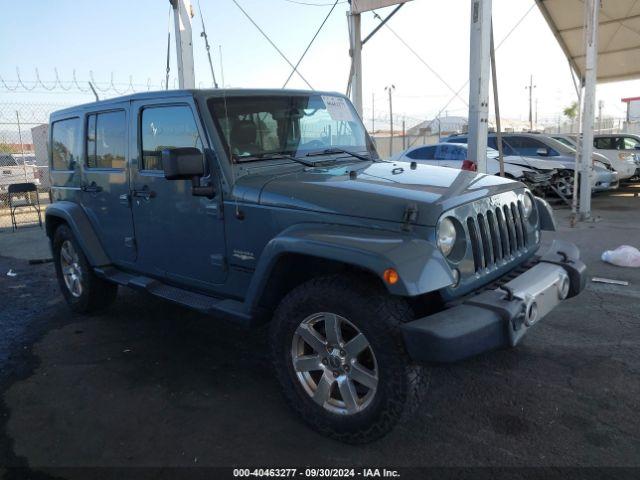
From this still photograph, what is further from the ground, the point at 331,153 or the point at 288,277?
the point at 331,153

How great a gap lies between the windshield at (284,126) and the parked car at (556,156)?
906 centimetres

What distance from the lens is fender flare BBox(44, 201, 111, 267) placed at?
180 inches

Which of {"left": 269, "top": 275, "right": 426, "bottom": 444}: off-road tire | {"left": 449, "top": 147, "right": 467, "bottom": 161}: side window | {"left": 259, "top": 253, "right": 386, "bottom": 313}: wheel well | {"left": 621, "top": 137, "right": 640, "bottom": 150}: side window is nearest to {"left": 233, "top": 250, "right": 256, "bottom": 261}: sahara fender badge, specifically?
{"left": 259, "top": 253, "right": 386, "bottom": 313}: wheel well

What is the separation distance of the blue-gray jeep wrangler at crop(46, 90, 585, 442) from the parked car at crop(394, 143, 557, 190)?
25.4ft

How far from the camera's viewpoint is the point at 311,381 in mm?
2990

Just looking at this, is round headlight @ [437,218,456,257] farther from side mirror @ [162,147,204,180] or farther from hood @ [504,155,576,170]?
hood @ [504,155,576,170]

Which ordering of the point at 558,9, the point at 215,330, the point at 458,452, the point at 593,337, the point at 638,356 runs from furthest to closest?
the point at 558,9 < the point at 215,330 < the point at 593,337 < the point at 638,356 < the point at 458,452

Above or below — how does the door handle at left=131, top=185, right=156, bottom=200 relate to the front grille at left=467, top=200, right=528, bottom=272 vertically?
above

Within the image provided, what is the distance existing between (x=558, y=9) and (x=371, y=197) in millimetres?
14443

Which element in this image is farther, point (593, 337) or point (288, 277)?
point (593, 337)

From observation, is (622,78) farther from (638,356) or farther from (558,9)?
(638,356)

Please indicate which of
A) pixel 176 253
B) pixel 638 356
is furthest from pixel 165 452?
pixel 638 356

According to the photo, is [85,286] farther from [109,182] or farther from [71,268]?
[109,182]

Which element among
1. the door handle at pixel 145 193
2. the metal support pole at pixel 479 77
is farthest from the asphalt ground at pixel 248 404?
the metal support pole at pixel 479 77
